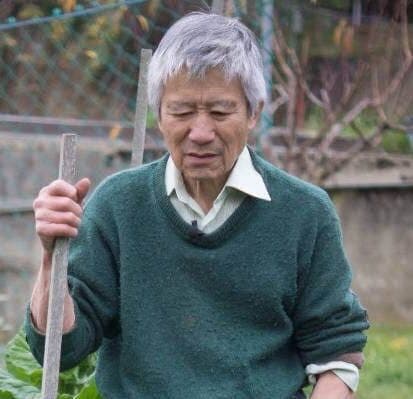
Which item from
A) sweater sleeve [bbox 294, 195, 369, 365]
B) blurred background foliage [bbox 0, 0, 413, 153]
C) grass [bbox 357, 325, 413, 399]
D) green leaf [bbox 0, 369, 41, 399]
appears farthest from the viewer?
grass [bbox 357, 325, 413, 399]

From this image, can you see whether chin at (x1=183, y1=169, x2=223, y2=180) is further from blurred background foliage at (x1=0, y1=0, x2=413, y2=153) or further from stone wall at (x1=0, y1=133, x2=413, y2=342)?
stone wall at (x1=0, y1=133, x2=413, y2=342)

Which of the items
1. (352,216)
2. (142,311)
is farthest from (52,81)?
(142,311)

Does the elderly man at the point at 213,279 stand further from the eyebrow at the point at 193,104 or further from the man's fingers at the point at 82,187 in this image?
the man's fingers at the point at 82,187

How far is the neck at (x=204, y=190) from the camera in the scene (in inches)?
117

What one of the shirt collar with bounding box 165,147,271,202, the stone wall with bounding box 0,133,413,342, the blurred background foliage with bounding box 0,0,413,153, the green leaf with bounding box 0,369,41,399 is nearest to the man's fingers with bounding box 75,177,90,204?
the shirt collar with bounding box 165,147,271,202

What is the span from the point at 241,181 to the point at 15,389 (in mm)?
876

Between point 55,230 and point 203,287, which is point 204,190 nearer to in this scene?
point 203,287

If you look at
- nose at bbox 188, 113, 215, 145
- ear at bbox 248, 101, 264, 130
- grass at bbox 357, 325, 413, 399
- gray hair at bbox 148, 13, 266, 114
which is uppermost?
gray hair at bbox 148, 13, 266, 114

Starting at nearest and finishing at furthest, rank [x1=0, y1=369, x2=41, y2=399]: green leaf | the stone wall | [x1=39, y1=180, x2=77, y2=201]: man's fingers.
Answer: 1. [x1=39, y1=180, x2=77, y2=201]: man's fingers
2. [x1=0, y1=369, x2=41, y2=399]: green leaf
3. the stone wall

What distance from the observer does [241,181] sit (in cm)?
296

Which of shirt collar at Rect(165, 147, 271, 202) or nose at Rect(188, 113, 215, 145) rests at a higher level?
nose at Rect(188, 113, 215, 145)

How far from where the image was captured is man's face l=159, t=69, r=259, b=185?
2797 mm

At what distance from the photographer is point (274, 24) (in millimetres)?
5516

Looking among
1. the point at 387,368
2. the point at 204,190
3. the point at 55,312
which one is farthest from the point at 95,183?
the point at 55,312
